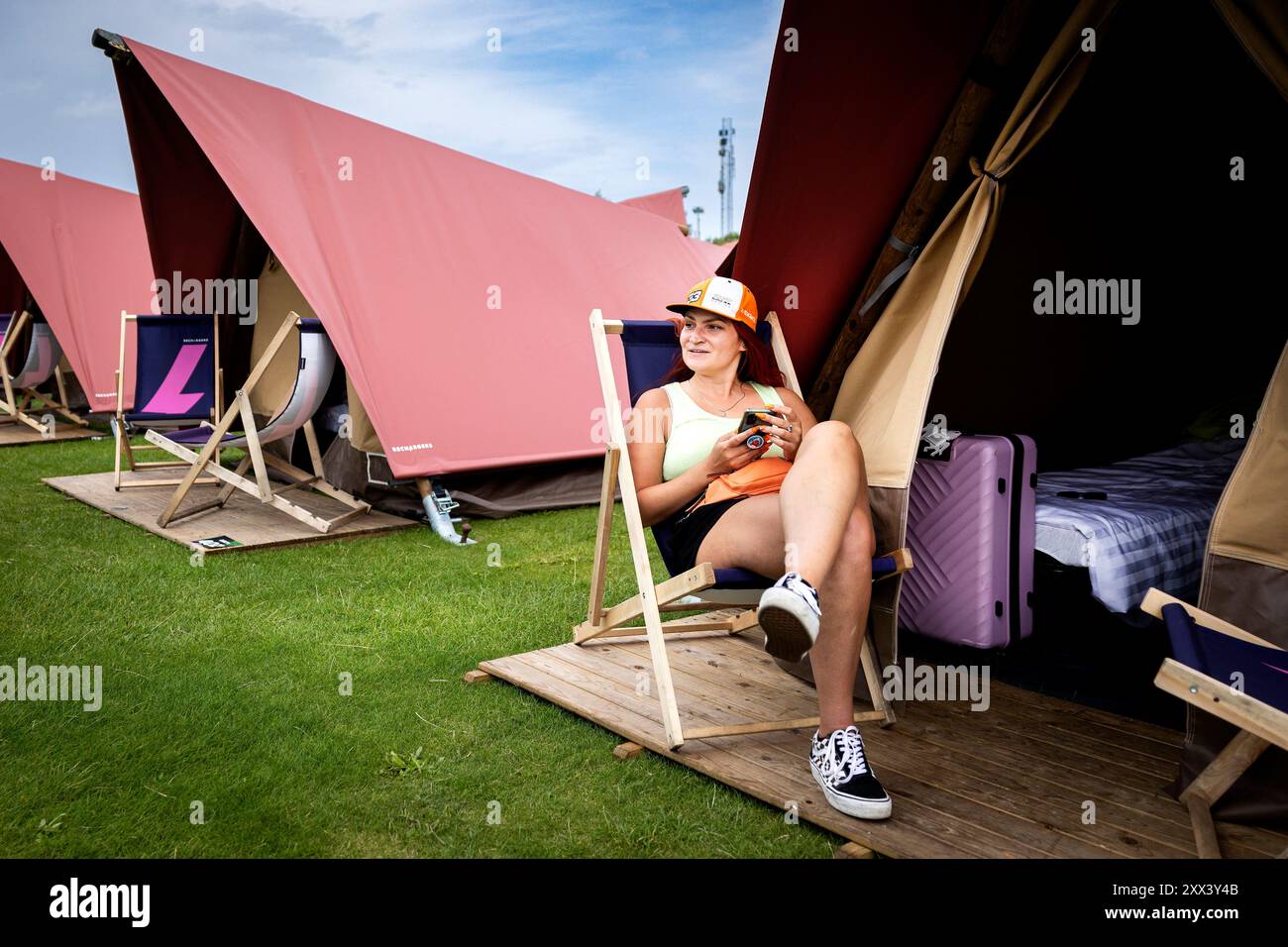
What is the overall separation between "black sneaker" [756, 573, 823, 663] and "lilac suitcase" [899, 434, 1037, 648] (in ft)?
3.08

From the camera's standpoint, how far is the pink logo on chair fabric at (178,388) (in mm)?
5191

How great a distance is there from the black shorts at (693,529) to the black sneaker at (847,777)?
24.9 inches

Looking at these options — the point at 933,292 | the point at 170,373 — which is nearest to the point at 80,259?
the point at 170,373

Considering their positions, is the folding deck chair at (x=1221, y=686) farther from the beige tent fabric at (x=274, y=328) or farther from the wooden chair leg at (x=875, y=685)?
the beige tent fabric at (x=274, y=328)

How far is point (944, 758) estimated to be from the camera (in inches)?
92.4

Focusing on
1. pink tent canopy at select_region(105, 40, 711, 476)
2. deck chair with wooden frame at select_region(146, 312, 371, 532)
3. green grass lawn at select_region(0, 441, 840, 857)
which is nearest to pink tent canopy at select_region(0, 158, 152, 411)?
pink tent canopy at select_region(105, 40, 711, 476)

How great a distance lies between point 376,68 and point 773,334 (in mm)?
16156

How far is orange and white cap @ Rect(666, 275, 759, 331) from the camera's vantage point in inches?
107

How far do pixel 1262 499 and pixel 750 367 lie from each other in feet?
4.62

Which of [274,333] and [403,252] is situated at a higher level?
[403,252]

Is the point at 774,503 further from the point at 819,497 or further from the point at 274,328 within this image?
the point at 274,328

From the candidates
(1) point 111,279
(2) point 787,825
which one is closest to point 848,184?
(2) point 787,825

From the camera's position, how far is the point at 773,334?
10.1ft

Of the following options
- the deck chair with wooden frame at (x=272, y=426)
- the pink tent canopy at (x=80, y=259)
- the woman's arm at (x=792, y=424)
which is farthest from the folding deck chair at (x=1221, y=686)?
the pink tent canopy at (x=80, y=259)
